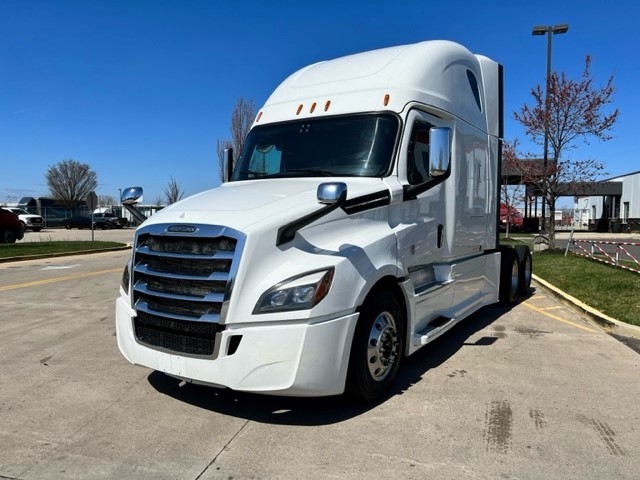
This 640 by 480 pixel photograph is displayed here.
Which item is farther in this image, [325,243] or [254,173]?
[254,173]

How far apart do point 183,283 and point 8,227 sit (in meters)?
23.4

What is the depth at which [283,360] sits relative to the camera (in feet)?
11.7

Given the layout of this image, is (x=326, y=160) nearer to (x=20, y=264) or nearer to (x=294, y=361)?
(x=294, y=361)

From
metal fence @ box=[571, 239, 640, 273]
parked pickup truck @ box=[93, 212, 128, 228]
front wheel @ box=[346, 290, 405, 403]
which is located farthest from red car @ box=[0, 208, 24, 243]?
parked pickup truck @ box=[93, 212, 128, 228]

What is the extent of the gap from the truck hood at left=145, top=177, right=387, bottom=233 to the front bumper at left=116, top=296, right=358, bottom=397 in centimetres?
77

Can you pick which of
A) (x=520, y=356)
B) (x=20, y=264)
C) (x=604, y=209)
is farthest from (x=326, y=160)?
(x=604, y=209)

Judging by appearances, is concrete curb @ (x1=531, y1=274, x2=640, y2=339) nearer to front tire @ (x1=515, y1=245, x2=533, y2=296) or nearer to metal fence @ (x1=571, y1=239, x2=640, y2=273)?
front tire @ (x1=515, y1=245, x2=533, y2=296)

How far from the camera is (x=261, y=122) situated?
5793 millimetres

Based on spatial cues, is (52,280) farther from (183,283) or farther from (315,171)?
(183,283)

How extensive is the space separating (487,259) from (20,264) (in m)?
15.1

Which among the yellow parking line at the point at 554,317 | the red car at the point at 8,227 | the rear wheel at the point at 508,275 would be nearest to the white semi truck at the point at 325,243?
the yellow parking line at the point at 554,317

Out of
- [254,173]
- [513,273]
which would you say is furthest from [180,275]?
[513,273]

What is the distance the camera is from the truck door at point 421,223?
4.79 m

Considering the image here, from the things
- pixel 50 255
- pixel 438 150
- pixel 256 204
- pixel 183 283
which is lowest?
pixel 50 255
